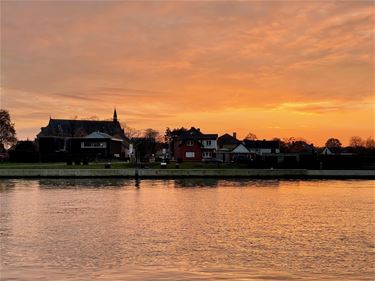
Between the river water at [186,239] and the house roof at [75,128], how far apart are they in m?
75.0

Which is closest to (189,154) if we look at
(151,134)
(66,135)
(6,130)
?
(66,135)

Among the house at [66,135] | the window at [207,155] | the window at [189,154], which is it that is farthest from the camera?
the house at [66,135]

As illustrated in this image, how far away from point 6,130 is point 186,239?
304 ft

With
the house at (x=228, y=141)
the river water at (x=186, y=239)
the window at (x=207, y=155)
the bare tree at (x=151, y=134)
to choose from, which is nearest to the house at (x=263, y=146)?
the house at (x=228, y=141)

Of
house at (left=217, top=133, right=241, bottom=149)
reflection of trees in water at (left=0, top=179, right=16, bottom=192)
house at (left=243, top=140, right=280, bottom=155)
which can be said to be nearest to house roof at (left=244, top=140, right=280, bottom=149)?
house at (left=243, top=140, right=280, bottom=155)

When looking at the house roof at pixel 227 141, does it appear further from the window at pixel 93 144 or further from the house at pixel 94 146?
the window at pixel 93 144

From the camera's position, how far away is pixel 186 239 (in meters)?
24.2

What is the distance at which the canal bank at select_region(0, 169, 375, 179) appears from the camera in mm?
72438

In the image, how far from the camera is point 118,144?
116125mm

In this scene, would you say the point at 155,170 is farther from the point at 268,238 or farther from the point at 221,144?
the point at 221,144

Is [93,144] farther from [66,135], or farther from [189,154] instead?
[189,154]

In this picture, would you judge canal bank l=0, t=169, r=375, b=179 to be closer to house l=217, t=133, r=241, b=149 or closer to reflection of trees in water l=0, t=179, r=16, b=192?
reflection of trees in water l=0, t=179, r=16, b=192

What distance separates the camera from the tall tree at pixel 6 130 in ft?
355

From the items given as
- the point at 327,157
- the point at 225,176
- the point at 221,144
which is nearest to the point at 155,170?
the point at 225,176
